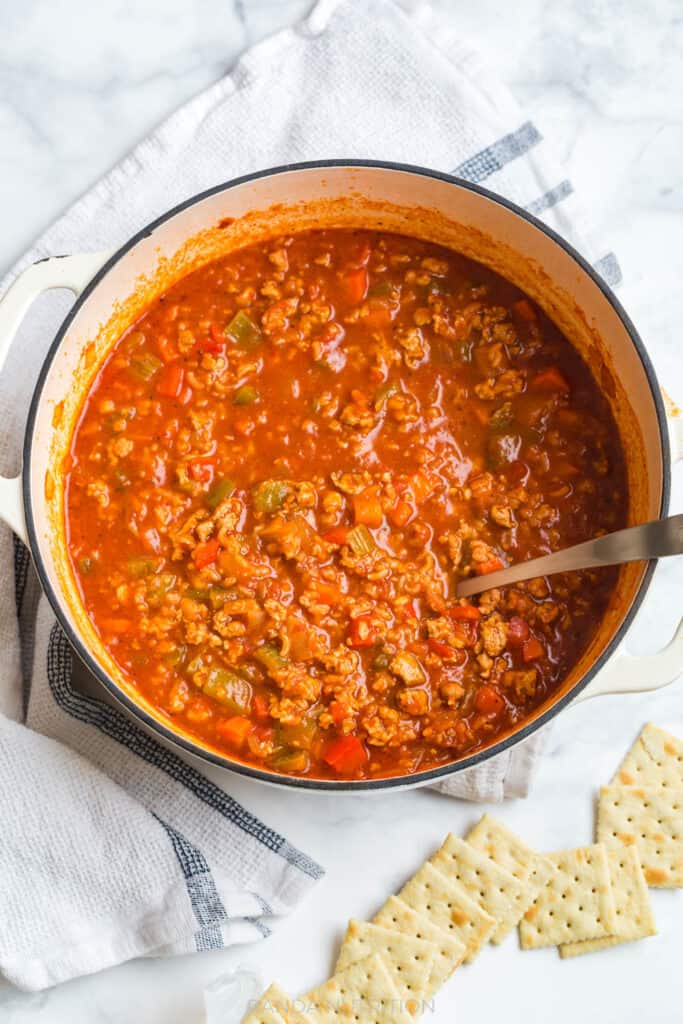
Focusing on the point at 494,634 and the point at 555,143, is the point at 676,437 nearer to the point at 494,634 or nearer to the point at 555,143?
Answer: the point at 494,634

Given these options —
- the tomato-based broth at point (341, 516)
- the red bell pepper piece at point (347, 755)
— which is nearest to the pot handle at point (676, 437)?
the tomato-based broth at point (341, 516)

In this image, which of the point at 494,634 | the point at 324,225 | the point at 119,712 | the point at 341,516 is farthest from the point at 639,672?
the point at 324,225

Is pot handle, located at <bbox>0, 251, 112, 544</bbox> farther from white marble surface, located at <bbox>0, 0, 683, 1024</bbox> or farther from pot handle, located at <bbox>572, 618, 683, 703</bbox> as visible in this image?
pot handle, located at <bbox>572, 618, 683, 703</bbox>

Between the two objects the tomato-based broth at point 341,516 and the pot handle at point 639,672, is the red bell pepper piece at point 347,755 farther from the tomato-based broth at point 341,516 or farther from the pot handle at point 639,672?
the pot handle at point 639,672

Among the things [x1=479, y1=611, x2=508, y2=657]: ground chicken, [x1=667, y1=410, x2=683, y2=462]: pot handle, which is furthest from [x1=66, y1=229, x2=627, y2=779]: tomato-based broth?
[x1=667, y1=410, x2=683, y2=462]: pot handle

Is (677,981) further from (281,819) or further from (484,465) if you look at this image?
(484,465)

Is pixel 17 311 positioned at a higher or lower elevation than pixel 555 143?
lower

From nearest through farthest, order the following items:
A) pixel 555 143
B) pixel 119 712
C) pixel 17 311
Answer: pixel 17 311, pixel 119 712, pixel 555 143
